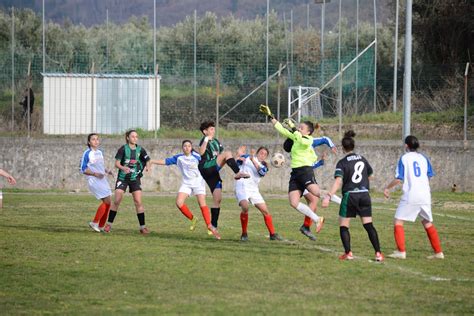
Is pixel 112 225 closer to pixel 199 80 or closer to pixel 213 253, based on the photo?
pixel 213 253

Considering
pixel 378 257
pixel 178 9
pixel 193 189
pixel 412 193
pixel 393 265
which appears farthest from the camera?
pixel 178 9

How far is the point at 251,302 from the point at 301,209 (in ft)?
18.4

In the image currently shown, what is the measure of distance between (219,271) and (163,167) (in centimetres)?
1690

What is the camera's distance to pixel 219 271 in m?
12.7

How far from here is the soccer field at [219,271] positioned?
10.3 metres

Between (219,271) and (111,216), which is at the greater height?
(111,216)

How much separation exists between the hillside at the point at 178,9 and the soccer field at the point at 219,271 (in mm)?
63280

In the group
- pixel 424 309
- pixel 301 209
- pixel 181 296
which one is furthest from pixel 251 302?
pixel 301 209

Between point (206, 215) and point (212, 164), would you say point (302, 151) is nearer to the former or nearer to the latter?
point (212, 164)

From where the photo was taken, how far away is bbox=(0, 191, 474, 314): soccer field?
10344 mm

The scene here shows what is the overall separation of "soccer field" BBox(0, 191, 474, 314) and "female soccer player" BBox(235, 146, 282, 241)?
0.33 meters

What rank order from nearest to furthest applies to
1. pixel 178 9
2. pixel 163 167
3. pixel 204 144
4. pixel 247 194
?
pixel 247 194, pixel 204 144, pixel 163 167, pixel 178 9

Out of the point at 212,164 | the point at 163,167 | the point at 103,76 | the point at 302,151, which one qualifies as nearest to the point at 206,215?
the point at 212,164

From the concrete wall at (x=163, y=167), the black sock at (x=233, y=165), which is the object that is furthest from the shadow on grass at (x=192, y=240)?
the concrete wall at (x=163, y=167)
